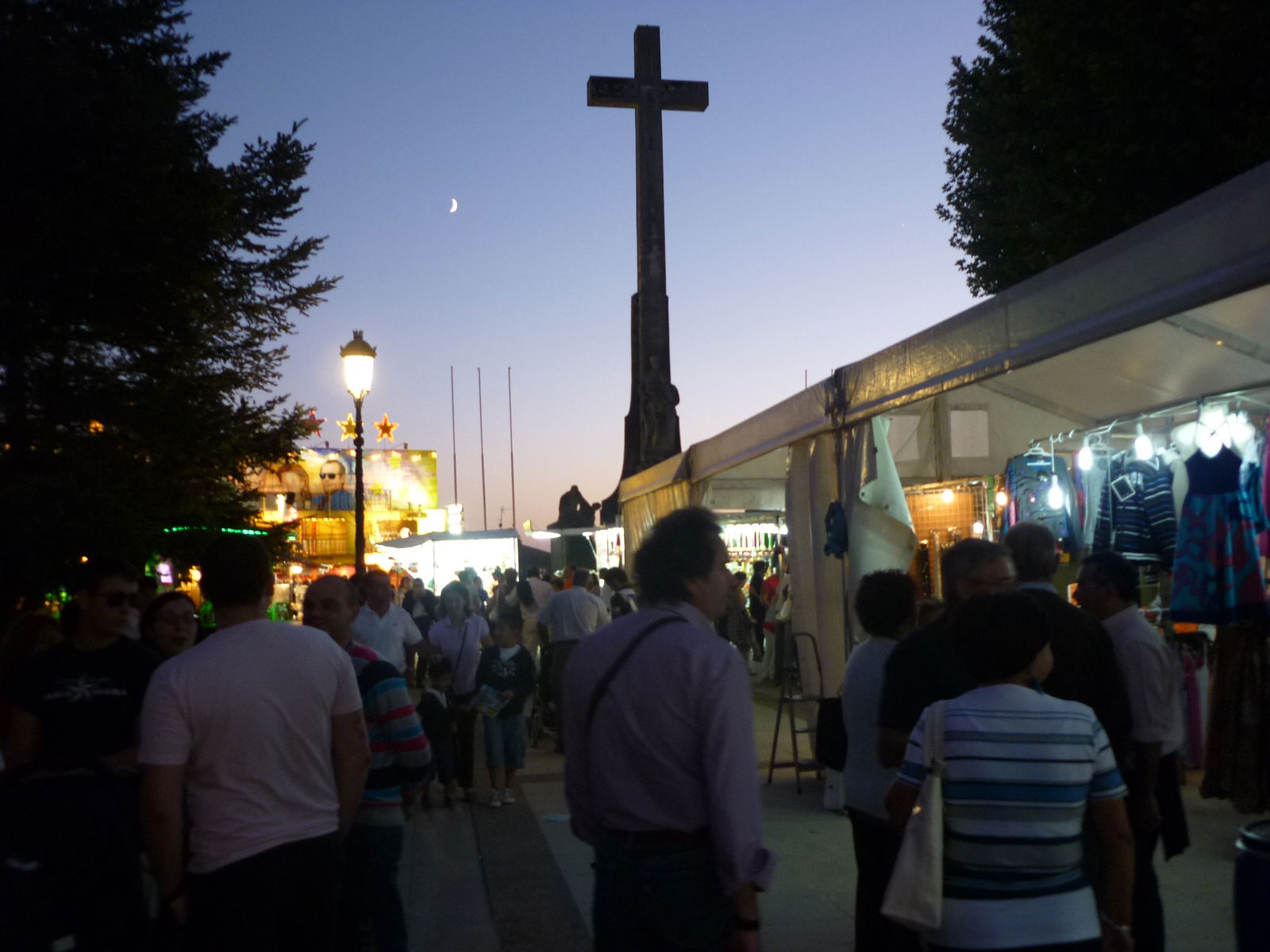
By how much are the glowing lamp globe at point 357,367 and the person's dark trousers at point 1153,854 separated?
10.2 m

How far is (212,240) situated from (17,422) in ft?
9.24

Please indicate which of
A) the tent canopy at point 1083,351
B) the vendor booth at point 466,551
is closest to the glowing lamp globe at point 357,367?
the tent canopy at point 1083,351

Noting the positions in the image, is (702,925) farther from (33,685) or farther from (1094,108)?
(1094,108)

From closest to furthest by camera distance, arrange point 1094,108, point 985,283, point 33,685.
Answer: point 33,685 < point 1094,108 < point 985,283

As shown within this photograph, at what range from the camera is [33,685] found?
4.05m

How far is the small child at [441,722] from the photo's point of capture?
31.4 feet

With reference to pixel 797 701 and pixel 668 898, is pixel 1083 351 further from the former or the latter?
pixel 668 898

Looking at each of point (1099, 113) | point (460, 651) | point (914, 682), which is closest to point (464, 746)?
point (460, 651)

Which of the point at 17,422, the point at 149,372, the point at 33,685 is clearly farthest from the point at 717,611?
the point at 149,372

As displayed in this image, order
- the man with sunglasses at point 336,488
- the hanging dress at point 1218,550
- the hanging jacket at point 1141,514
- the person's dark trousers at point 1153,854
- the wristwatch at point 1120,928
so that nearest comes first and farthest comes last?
the wristwatch at point 1120,928 < the person's dark trousers at point 1153,854 < the hanging dress at point 1218,550 < the hanging jacket at point 1141,514 < the man with sunglasses at point 336,488

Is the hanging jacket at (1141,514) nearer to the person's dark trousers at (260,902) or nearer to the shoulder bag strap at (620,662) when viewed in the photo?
the shoulder bag strap at (620,662)

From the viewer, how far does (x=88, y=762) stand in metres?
4.02

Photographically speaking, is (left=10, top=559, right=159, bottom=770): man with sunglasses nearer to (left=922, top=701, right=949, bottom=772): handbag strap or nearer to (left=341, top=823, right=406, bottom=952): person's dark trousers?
(left=341, top=823, right=406, bottom=952): person's dark trousers

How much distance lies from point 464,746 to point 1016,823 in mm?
7813
